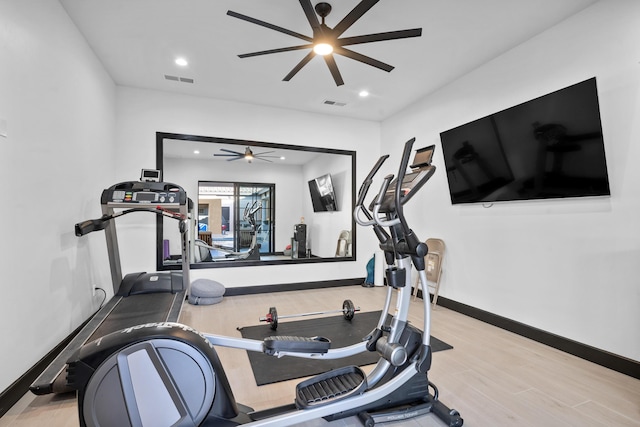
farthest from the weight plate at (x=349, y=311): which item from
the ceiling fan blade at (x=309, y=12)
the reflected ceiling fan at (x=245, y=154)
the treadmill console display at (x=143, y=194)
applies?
the reflected ceiling fan at (x=245, y=154)

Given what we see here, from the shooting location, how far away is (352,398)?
171cm

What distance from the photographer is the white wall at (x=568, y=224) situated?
2441mm

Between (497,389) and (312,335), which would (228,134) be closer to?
(312,335)

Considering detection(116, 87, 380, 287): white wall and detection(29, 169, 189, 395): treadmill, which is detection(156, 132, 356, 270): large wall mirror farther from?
detection(29, 169, 189, 395): treadmill

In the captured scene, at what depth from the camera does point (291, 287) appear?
5031 mm

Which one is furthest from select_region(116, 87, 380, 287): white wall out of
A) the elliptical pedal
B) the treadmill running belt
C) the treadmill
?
the elliptical pedal

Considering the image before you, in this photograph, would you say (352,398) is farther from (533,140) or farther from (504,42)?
(504,42)

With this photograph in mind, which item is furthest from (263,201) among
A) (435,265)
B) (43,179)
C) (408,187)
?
(408,187)

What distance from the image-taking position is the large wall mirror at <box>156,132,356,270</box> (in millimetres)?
5395

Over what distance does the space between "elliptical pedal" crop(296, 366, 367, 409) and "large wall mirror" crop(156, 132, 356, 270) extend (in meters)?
3.12

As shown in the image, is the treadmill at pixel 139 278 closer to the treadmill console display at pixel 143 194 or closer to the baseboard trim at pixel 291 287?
the treadmill console display at pixel 143 194

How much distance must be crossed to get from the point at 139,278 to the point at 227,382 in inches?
107

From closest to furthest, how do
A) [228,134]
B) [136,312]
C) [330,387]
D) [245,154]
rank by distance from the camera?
1. [330,387]
2. [136,312]
3. [228,134]
4. [245,154]

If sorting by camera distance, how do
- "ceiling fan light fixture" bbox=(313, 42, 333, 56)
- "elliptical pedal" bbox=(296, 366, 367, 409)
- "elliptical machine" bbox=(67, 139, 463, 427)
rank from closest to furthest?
"elliptical machine" bbox=(67, 139, 463, 427)
"elliptical pedal" bbox=(296, 366, 367, 409)
"ceiling fan light fixture" bbox=(313, 42, 333, 56)
